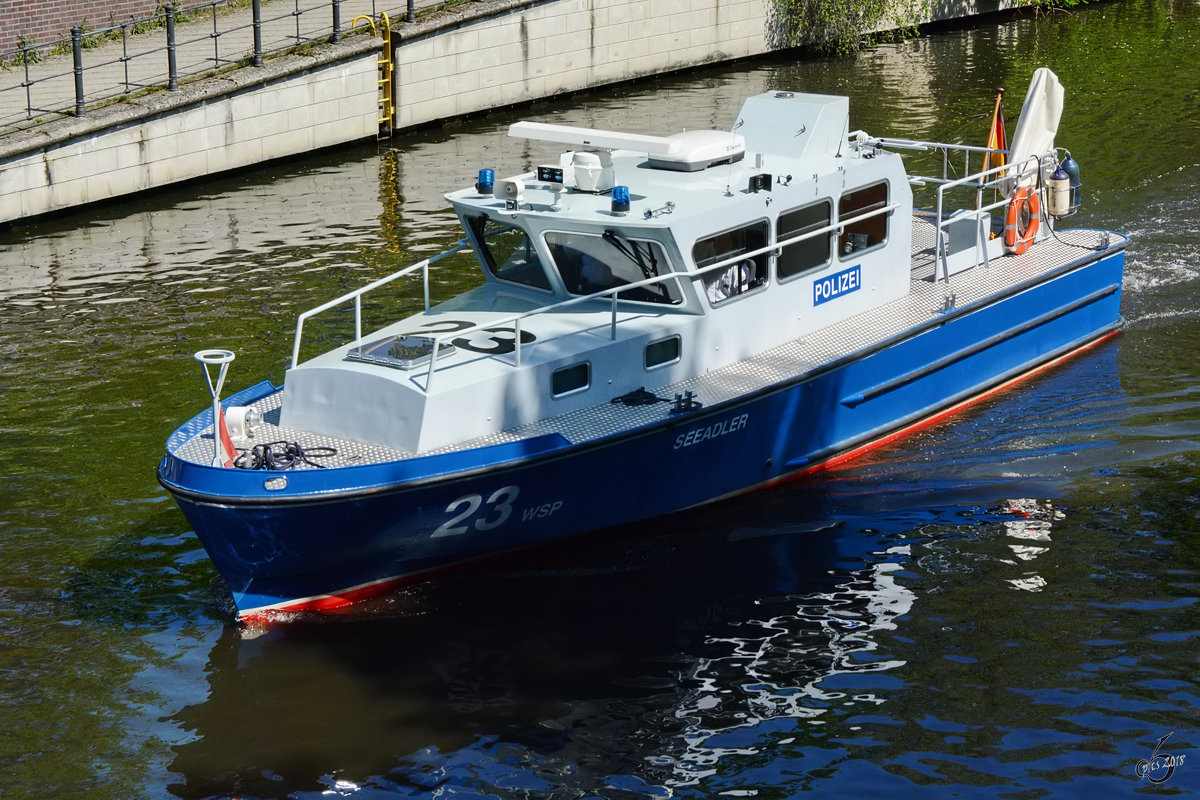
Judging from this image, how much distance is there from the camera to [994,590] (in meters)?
11.1

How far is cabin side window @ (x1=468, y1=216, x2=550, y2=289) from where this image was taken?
1240 centimetres

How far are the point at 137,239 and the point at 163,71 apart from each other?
155 inches

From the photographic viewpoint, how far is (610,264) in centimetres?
1195

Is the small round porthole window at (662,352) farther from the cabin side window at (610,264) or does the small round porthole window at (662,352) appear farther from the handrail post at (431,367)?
the handrail post at (431,367)

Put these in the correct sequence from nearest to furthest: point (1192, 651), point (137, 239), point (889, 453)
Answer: point (1192, 651) < point (889, 453) < point (137, 239)

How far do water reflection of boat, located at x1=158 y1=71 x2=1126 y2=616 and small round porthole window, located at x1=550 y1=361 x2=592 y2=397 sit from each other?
2cm

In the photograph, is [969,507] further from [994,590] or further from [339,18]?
[339,18]

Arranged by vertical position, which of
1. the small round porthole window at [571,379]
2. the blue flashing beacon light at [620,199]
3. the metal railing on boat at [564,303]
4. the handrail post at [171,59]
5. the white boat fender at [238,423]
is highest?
the handrail post at [171,59]

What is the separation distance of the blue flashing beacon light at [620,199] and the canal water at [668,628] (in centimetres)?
264

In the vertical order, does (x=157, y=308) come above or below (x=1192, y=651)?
above

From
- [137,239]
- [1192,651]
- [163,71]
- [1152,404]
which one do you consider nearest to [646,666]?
[1192,651]

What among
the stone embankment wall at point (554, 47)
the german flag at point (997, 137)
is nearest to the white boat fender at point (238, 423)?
the german flag at point (997, 137)

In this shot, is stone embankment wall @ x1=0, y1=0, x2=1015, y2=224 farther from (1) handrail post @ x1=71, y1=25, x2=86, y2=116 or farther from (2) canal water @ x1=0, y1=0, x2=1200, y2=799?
(2) canal water @ x1=0, y1=0, x2=1200, y2=799

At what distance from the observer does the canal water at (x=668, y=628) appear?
362 inches
